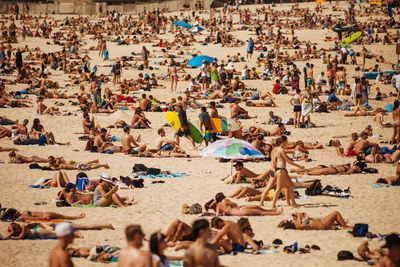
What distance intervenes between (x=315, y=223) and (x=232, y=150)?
11.7ft

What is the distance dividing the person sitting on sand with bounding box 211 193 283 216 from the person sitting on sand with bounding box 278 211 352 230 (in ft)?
2.48

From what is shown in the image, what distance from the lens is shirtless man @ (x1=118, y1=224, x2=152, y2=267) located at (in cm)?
750

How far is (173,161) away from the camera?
19.1m

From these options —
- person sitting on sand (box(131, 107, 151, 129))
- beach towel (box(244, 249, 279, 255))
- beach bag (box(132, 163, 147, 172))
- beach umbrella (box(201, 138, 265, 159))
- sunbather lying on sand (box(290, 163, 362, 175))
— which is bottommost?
person sitting on sand (box(131, 107, 151, 129))

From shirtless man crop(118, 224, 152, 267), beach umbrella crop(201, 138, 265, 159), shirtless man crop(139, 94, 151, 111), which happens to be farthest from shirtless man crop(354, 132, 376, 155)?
shirtless man crop(118, 224, 152, 267)

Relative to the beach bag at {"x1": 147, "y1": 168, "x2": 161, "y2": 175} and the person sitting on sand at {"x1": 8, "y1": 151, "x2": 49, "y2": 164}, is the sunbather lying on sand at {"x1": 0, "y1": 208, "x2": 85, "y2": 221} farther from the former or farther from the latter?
the person sitting on sand at {"x1": 8, "y1": 151, "x2": 49, "y2": 164}

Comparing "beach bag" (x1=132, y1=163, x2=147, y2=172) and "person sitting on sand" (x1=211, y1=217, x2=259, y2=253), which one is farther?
"beach bag" (x1=132, y1=163, x2=147, y2=172)

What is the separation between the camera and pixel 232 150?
52.9ft

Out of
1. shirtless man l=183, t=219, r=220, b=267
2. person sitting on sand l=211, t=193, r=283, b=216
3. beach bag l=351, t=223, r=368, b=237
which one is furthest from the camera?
person sitting on sand l=211, t=193, r=283, b=216

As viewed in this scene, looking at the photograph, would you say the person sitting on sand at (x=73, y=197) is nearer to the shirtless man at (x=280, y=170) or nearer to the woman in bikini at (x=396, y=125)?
the shirtless man at (x=280, y=170)

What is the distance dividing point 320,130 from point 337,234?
11205 mm

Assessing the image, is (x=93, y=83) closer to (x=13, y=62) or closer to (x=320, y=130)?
(x=320, y=130)

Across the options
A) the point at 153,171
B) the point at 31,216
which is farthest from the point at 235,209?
the point at 153,171

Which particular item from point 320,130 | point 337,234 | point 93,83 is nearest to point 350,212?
point 337,234
